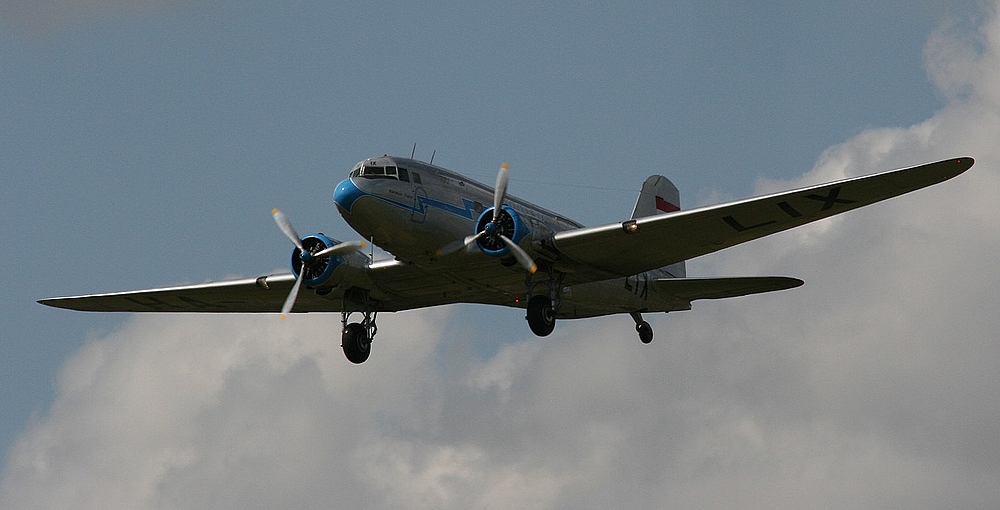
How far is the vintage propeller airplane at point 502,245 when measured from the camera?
101 ft

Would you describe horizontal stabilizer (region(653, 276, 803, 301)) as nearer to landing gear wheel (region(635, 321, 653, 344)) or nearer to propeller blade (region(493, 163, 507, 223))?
landing gear wheel (region(635, 321, 653, 344))

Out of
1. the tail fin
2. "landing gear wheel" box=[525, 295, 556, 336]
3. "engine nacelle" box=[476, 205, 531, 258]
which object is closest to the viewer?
"engine nacelle" box=[476, 205, 531, 258]

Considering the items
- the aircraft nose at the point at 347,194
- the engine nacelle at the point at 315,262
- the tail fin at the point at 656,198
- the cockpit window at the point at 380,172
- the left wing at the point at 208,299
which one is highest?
the tail fin at the point at 656,198

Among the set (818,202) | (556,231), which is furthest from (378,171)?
(818,202)

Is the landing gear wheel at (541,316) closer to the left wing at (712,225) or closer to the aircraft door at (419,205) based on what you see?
the left wing at (712,225)

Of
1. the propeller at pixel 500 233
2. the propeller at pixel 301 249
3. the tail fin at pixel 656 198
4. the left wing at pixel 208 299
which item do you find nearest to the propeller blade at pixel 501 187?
the propeller at pixel 500 233

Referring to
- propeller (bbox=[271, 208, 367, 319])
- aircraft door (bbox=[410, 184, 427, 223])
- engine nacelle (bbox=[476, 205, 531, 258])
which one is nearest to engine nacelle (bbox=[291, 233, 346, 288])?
propeller (bbox=[271, 208, 367, 319])

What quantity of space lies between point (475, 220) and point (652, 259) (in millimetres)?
4433

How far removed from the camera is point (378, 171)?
31.3 meters

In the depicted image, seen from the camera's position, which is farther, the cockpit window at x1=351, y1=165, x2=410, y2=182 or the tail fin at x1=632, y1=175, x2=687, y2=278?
the tail fin at x1=632, y1=175, x2=687, y2=278

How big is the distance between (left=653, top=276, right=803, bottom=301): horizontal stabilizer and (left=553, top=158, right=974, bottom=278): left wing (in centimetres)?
278

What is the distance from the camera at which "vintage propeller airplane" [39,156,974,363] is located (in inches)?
1213

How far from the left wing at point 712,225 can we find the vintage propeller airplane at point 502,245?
3cm

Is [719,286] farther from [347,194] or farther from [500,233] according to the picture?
[347,194]
